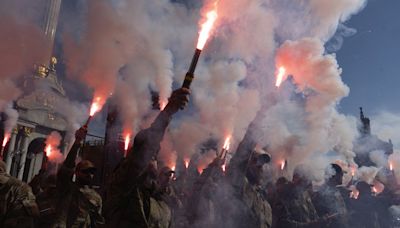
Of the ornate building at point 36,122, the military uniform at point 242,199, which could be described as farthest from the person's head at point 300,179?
the ornate building at point 36,122

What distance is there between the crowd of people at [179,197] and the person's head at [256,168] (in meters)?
0.03

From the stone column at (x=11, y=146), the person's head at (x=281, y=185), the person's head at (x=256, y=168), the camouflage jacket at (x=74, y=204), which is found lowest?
the camouflage jacket at (x=74, y=204)

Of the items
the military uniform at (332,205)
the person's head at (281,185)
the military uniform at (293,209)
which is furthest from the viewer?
the military uniform at (332,205)

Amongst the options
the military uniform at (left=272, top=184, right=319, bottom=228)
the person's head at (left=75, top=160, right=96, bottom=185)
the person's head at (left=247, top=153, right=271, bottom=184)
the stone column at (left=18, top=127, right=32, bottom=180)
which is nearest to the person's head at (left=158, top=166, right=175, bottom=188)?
the person's head at (left=75, top=160, right=96, bottom=185)

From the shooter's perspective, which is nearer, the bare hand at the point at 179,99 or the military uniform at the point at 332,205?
the bare hand at the point at 179,99

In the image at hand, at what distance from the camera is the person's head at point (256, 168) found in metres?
8.95

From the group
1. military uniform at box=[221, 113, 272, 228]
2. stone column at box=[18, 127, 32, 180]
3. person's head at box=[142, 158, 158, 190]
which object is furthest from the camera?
stone column at box=[18, 127, 32, 180]

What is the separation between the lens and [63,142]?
26.5 metres

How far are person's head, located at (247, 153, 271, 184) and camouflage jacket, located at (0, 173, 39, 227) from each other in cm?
610

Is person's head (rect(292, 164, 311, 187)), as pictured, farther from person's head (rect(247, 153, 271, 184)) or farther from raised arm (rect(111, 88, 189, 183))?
raised arm (rect(111, 88, 189, 183))

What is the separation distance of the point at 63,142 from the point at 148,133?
25.0 metres

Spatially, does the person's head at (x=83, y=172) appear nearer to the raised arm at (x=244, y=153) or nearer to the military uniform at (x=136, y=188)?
the military uniform at (x=136, y=188)

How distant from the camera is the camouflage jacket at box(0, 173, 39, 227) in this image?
11.4ft

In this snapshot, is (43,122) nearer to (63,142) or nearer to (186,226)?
(63,142)
